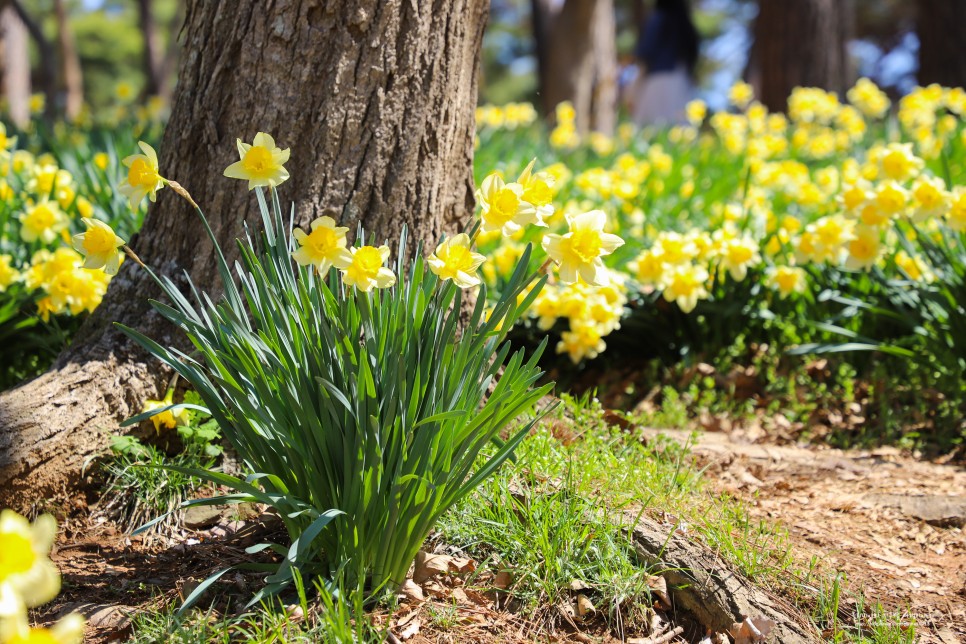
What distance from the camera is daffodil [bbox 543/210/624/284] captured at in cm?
179

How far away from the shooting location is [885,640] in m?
1.81

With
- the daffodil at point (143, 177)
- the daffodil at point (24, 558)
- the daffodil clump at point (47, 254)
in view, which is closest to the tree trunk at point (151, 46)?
the daffodil clump at point (47, 254)

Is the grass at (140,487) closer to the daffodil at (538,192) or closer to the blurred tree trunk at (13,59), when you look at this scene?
the daffodil at (538,192)

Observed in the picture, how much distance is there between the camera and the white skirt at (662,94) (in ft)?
33.7

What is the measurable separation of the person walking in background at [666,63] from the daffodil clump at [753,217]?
3.97m

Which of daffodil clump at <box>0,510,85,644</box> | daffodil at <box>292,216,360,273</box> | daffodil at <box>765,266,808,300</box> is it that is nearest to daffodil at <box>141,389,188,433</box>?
daffodil at <box>292,216,360,273</box>

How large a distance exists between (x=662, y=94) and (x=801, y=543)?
8868 millimetres

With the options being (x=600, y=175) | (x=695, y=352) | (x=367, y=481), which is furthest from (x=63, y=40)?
(x=367, y=481)

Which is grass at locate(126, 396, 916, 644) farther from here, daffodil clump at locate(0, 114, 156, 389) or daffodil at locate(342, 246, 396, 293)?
daffodil clump at locate(0, 114, 156, 389)

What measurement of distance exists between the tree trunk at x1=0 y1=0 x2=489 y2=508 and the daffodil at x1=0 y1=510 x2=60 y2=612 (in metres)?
1.42

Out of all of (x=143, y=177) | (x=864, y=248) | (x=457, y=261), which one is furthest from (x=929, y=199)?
(x=143, y=177)

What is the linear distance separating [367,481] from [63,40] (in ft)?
55.0

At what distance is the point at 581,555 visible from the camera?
76.9 inches

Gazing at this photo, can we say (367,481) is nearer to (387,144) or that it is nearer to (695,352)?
(387,144)
